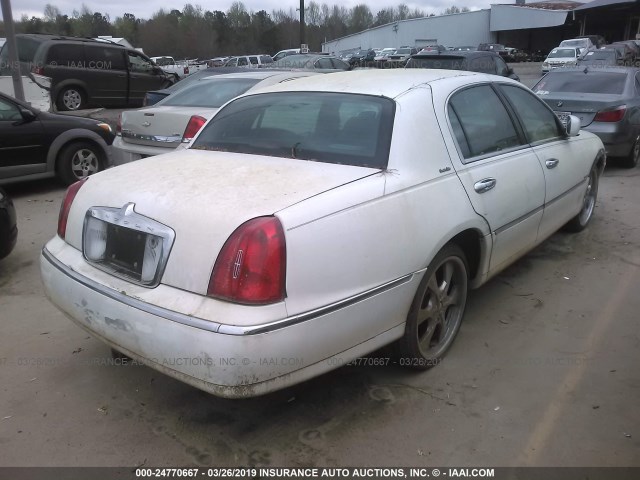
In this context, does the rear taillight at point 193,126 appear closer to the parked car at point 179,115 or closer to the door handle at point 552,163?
the parked car at point 179,115

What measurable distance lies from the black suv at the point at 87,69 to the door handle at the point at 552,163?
12986 mm

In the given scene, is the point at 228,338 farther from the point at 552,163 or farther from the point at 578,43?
the point at 578,43

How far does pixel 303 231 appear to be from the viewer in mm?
2295

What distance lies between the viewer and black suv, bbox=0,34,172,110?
46.3 feet

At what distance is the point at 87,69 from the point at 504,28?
62.4 m

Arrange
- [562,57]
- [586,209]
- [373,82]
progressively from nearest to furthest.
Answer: [373,82] < [586,209] < [562,57]

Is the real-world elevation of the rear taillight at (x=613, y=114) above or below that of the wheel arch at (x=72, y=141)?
above

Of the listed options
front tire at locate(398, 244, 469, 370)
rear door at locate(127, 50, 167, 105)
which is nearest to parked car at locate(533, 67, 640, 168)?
front tire at locate(398, 244, 469, 370)

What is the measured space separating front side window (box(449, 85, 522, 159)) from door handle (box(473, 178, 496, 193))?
0.17 meters

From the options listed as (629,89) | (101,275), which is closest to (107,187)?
(101,275)

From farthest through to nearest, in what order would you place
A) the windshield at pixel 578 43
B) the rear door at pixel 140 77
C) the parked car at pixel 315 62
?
the windshield at pixel 578 43 → the rear door at pixel 140 77 → the parked car at pixel 315 62

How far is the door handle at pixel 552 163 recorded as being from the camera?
4.10m

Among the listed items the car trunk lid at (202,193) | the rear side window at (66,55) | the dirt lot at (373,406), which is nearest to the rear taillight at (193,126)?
the dirt lot at (373,406)

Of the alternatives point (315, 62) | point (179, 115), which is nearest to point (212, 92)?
point (179, 115)
